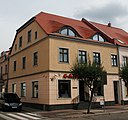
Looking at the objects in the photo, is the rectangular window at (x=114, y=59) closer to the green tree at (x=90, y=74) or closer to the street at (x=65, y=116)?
the green tree at (x=90, y=74)

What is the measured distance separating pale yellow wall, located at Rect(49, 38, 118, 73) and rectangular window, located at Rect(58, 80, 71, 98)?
1.29 m

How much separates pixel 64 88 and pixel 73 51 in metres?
3.98

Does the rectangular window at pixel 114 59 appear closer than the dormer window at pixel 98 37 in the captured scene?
No

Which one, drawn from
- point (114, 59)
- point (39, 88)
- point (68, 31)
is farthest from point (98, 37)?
point (39, 88)

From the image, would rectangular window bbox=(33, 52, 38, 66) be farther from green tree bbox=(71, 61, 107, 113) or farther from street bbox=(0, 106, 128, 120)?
street bbox=(0, 106, 128, 120)

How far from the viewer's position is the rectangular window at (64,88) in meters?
21.0

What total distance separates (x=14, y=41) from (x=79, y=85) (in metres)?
13.1

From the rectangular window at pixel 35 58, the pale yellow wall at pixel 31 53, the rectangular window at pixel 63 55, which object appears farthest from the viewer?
the rectangular window at pixel 35 58

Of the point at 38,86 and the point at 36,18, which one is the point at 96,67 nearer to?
the point at 38,86

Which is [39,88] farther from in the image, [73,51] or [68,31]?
[68,31]

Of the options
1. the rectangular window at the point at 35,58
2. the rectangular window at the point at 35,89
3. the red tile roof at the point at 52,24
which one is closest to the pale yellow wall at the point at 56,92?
the rectangular window at the point at 35,89

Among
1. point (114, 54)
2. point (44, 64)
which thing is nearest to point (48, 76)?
point (44, 64)

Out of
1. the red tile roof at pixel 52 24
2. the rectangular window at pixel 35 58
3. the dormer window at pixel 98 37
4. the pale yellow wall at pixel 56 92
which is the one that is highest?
the red tile roof at pixel 52 24

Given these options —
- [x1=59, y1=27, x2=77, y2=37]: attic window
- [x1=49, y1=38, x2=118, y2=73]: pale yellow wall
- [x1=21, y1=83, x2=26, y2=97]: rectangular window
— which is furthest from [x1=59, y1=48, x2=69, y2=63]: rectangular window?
[x1=21, y1=83, x2=26, y2=97]: rectangular window
